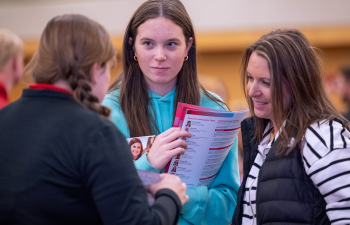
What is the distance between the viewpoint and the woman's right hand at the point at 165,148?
150 cm

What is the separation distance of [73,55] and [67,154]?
10.9 inches

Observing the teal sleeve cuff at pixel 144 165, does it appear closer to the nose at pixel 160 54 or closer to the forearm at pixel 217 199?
the forearm at pixel 217 199

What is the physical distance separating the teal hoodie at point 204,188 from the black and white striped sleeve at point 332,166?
48cm

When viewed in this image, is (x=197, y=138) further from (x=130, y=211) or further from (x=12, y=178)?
(x=12, y=178)

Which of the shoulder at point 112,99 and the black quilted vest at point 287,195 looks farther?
the shoulder at point 112,99

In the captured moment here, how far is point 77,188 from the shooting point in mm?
987

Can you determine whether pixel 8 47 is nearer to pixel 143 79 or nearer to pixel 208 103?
pixel 143 79

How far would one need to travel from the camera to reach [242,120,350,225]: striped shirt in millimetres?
1252

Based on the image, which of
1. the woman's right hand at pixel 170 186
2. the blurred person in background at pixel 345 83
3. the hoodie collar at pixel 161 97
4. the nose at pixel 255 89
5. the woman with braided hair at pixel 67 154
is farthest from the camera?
the blurred person in background at pixel 345 83

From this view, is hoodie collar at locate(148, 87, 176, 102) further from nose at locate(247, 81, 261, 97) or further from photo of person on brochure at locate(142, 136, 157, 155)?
nose at locate(247, 81, 261, 97)

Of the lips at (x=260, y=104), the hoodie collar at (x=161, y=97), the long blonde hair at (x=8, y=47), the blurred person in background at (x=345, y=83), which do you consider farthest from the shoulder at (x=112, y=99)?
the blurred person in background at (x=345, y=83)

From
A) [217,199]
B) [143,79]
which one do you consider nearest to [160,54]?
[143,79]

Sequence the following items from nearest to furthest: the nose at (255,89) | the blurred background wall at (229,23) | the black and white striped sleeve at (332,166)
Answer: the black and white striped sleeve at (332,166), the nose at (255,89), the blurred background wall at (229,23)

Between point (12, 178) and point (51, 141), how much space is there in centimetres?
15
